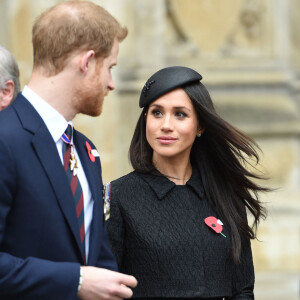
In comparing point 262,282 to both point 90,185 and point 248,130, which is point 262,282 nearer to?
point 248,130

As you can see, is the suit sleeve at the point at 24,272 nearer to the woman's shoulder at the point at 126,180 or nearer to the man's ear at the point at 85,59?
the man's ear at the point at 85,59

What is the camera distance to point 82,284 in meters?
2.62

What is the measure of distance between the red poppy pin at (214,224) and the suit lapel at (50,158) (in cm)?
90

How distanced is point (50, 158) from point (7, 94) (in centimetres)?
78

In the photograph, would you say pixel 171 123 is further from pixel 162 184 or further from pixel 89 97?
pixel 89 97

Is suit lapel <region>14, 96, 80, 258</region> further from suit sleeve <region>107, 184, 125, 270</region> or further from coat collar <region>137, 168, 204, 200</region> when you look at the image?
coat collar <region>137, 168, 204, 200</region>

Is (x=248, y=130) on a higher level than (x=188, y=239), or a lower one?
higher

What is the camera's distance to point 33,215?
261 centimetres

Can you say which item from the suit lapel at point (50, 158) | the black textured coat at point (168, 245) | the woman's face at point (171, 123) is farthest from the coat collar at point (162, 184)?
the suit lapel at point (50, 158)

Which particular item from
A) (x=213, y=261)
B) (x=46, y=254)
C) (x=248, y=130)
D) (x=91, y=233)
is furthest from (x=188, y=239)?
(x=248, y=130)

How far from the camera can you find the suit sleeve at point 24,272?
8.37ft

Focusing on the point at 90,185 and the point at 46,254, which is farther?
the point at 90,185

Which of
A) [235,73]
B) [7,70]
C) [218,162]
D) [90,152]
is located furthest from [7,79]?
[235,73]

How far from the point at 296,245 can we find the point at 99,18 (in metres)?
4.96
